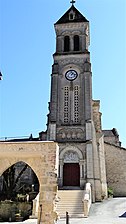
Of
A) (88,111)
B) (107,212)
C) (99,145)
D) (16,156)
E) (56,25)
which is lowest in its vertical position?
(107,212)

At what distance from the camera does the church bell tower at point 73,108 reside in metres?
21.7

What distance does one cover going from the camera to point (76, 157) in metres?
22.3

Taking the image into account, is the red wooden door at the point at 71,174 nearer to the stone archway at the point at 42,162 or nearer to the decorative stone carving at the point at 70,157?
the decorative stone carving at the point at 70,157

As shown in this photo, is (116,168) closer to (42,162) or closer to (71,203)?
(71,203)

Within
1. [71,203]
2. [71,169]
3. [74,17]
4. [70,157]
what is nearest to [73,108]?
[70,157]

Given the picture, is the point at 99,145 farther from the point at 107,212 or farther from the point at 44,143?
the point at 44,143

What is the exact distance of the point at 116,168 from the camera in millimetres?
29219

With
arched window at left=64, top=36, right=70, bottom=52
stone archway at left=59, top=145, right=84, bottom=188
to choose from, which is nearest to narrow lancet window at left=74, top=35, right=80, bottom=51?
arched window at left=64, top=36, right=70, bottom=52

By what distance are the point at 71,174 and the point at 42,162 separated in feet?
34.2

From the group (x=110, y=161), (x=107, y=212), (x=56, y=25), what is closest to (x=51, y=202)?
(x=107, y=212)

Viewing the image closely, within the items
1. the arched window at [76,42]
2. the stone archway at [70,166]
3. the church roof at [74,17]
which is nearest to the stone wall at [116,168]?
the stone archway at [70,166]

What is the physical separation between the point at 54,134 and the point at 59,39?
1129cm

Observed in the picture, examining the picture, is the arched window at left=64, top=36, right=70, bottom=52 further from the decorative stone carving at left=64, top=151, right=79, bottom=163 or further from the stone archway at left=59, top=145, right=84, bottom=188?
the decorative stone carving at left=64, top=151, right=79, bottom=163

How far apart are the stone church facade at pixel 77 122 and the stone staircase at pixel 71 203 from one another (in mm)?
1635
